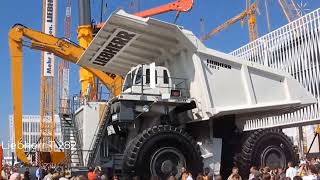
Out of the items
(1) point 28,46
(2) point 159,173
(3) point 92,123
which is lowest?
→ (2) point 159,173

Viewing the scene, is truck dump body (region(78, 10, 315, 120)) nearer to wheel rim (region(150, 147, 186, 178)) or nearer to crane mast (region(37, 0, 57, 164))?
wheel rim (region(150, 147, 186, 178))

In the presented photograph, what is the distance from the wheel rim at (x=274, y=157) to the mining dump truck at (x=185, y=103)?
0.11 feet

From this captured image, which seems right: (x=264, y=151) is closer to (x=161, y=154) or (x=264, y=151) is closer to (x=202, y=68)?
(x=202, y=68)

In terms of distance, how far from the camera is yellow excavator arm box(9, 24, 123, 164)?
24.0 m

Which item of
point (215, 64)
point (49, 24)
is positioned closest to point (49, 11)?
point (49, 24)

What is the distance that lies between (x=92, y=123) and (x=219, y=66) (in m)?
4.69

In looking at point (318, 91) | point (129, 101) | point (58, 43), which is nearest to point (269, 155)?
point (129, 101)

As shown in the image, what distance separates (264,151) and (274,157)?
1.73ft

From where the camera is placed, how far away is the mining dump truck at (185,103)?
14.3 metres

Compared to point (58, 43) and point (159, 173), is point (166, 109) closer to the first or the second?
point (159, 173)

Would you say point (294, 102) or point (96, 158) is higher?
point (294, 102)

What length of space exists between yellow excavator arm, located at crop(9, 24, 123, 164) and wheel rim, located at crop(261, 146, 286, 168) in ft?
32.5

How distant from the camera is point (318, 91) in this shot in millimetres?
31469

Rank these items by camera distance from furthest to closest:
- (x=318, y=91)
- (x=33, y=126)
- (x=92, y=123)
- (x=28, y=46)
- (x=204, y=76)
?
1. (x=33, y=126)
2. (x=318, y=91)
3. (x=28, y=46)
4. (x=92, y=123)
5. (x=204, y=76)
